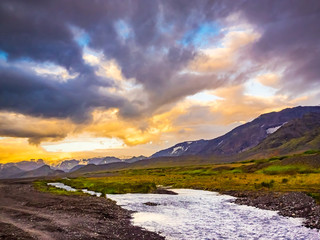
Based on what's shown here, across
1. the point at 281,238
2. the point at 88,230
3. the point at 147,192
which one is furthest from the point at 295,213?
the point at 147,192

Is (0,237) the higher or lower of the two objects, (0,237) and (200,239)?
the higher

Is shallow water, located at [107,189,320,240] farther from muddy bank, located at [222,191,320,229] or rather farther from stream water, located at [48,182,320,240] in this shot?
muddy bank, located at [222,191,320,229]

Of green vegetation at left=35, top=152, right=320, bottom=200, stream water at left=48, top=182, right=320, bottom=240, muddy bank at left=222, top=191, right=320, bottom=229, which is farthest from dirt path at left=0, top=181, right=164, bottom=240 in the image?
green vegetation at left=35, top=152, right=320, bottom=200

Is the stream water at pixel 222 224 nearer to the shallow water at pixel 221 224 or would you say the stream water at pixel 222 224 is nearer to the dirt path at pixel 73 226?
the shallow water at pixel 221 224

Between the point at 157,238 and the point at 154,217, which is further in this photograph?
the point at 154,217

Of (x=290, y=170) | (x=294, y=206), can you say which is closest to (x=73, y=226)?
(x=294, y=206)

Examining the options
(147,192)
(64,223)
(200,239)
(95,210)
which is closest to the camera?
(200,239)

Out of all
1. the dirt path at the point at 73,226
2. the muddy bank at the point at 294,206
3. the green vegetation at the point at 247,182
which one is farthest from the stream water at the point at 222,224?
the green vegetation at the point at 247,182

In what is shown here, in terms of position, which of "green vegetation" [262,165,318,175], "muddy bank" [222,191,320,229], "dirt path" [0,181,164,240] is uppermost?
"dirt path" [0,181,164,240]

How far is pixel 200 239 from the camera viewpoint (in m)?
24.1

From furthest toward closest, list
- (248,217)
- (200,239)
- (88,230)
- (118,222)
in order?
(248,217)
(118,222)
(88,230)
(200,239)

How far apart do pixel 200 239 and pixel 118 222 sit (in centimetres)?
1097

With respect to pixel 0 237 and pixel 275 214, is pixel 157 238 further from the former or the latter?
pixel 275 214

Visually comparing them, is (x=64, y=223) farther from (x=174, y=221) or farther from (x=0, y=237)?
(x=174, y=221)
